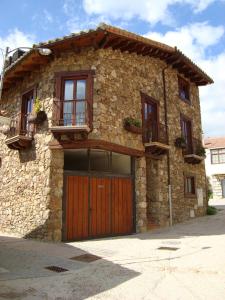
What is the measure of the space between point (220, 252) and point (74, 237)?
4894 mm

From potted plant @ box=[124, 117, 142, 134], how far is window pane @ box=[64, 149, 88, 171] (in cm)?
189

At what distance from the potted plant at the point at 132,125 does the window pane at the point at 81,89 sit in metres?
1.90

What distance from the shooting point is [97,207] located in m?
11.1

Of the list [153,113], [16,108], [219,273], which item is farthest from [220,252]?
[16,108]

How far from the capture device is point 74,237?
10391 mm

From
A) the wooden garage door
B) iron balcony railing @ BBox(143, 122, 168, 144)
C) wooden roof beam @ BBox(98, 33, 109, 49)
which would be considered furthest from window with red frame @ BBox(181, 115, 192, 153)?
wooden roof beam @ BBox(98, 33, 109, 49)

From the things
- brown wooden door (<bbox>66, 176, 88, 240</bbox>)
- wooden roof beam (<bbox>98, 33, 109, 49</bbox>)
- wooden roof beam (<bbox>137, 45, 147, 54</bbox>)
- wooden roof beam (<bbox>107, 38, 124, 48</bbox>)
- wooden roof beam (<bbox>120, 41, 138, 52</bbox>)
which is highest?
wooden roof beam (<bbox>137, 45, 147, 54</bbox>)

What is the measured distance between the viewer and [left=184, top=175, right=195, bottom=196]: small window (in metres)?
15.1

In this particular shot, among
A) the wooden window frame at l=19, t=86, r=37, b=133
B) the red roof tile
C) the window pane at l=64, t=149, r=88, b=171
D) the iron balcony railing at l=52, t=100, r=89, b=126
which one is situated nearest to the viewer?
the iron balcony railing at l=52, t=100, r=89, b=126

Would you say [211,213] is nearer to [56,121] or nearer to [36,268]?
[56,121]

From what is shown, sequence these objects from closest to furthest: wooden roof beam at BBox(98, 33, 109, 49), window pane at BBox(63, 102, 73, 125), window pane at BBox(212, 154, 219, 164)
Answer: window pane at BBox(63, 102, 73, 125)
wooden roof beam at BBox(98, 33, 109, 49)
window pane at BBox(212, 154, 219, 164)

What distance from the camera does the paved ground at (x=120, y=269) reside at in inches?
193

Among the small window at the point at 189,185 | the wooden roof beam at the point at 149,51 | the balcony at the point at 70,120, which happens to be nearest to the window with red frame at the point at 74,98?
the balcony at the point at 70,120

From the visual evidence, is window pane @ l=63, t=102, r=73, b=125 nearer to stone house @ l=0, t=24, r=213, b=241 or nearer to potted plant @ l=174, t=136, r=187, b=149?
stone house @ l=0, t=24, r=213, b=241
